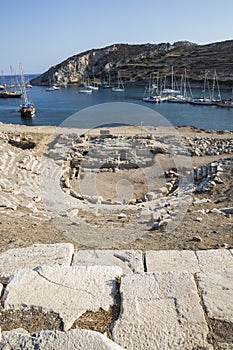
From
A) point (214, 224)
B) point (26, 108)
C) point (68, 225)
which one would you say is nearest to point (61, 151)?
point (68, 225)

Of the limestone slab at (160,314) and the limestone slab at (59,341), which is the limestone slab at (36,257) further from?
the limestone slab at (59,341)

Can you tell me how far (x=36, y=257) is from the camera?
4.36m

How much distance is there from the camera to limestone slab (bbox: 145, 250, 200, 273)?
4.07 metres

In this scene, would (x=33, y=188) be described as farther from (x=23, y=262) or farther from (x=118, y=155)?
(x=23, y=262)

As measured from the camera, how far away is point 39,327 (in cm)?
280

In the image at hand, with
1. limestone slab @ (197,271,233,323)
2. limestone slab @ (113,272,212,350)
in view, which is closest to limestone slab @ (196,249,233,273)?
limestone slab @ (197,271,233,323)

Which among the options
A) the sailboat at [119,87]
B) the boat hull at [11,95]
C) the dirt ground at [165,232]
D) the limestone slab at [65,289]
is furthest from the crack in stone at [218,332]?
the sailboat at [119,87]

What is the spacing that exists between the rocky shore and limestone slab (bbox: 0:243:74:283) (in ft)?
→ 0.05

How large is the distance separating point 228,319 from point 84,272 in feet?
5.36

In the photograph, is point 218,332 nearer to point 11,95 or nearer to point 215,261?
point 215,261

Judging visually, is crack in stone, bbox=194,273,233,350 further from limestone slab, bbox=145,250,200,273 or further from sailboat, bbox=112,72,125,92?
sailboat, bbox=112,72,125,92

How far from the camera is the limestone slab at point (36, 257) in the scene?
4.16m

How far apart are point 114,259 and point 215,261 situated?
4.71ft

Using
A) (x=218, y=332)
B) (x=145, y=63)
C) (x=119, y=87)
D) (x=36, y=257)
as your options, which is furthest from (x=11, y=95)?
(x=218, y=332)
